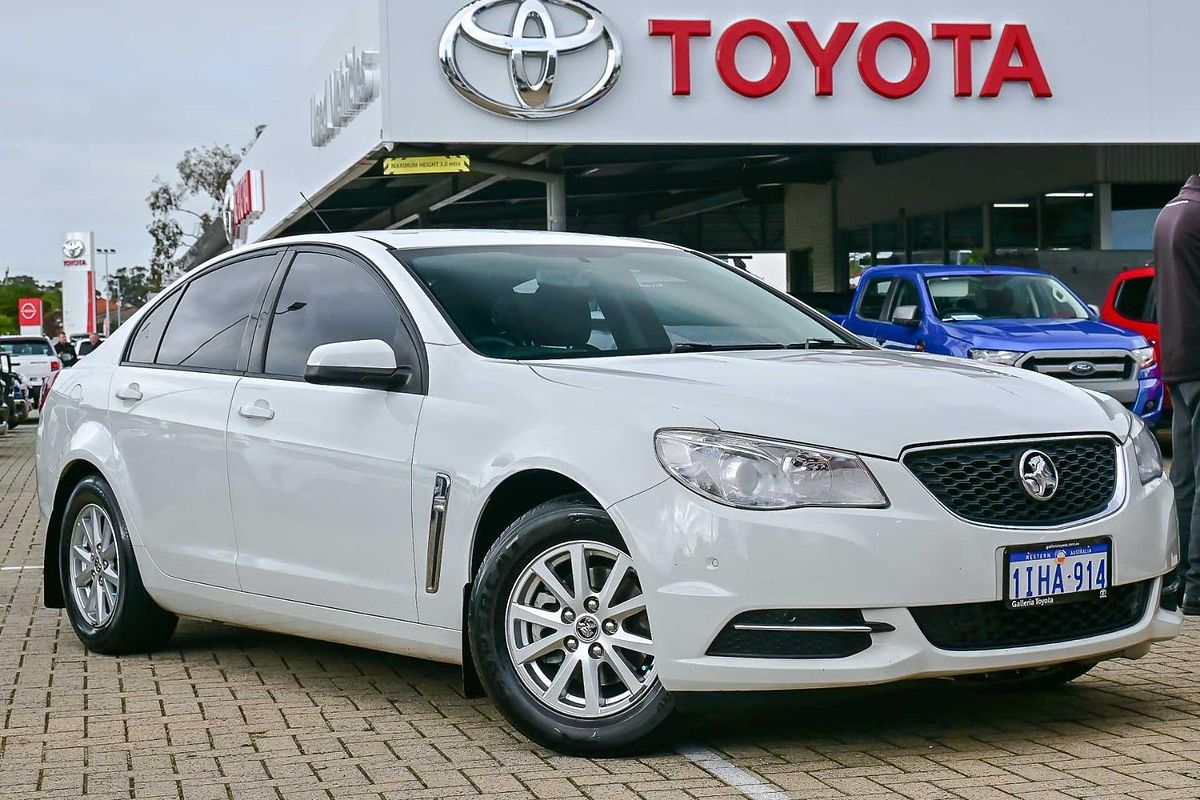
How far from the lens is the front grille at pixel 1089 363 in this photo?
1485cm

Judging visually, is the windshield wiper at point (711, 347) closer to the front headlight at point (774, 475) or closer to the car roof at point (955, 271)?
the front headlight at point (774, 475)

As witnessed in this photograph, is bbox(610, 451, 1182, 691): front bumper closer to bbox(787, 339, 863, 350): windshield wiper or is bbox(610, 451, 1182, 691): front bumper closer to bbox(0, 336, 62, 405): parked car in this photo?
bbox(787, 339, 863, 350): windshield wiper

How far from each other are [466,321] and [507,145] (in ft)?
55.8

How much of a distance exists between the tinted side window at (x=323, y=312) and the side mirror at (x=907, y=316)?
10.5 meters

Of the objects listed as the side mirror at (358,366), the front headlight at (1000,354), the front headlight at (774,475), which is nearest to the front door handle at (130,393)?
the side mirror at (358,366)

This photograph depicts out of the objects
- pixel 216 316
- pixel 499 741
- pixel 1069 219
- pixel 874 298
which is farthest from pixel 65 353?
pixel 499 741

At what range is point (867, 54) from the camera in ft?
73.7

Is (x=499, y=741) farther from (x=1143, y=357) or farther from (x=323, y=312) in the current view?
(x=1143, y=357)

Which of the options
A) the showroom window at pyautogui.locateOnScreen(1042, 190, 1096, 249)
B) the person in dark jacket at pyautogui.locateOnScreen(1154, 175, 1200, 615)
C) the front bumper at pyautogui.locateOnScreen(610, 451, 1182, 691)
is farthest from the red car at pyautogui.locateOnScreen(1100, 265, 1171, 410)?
the front bumper at pyautogui.locateOnScreen(610, 451, 1182, 691)

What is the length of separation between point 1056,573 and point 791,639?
0.77m

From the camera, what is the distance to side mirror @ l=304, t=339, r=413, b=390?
5.32 m

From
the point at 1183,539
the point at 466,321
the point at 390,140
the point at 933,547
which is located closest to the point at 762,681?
the point at 933,547

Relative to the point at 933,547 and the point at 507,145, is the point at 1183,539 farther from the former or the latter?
the point at 507,145

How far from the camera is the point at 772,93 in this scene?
22.2 m
